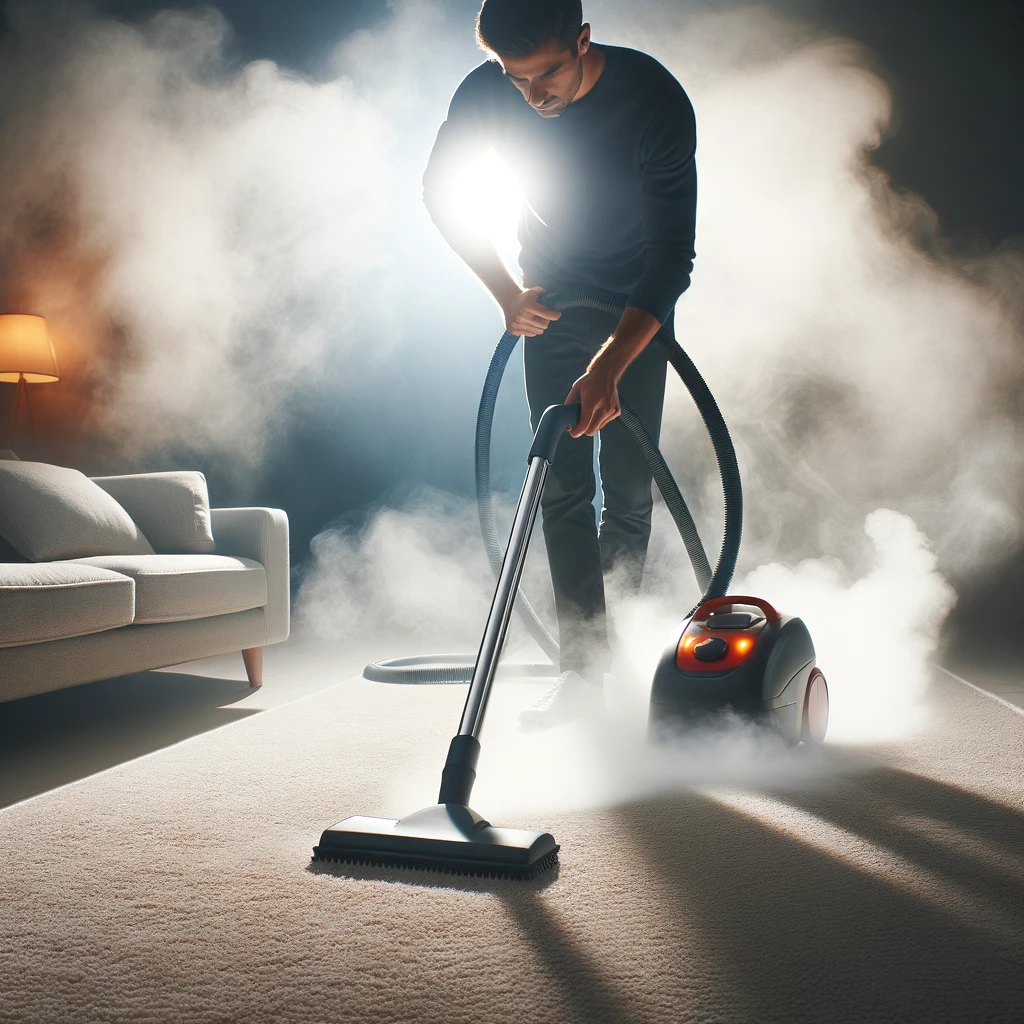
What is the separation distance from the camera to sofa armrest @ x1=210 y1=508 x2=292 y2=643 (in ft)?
6.09

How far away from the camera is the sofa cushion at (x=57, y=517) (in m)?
1.59

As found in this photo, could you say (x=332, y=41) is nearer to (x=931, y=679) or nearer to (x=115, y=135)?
(x=115, y=135)

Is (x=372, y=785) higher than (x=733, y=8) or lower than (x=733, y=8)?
lower

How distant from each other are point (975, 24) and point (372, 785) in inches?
133

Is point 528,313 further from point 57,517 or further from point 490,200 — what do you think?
point 490,200

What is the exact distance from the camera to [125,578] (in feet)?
4.63

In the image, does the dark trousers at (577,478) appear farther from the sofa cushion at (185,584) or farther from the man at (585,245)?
the sofa cushion at (185,584)

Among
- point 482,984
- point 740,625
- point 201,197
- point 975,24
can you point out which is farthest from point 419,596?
point 975,24

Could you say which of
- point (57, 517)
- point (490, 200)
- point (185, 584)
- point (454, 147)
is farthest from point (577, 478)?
point (490, 200)

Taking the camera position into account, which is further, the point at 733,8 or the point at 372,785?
the point at 733,8

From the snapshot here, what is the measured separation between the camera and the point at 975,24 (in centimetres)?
305

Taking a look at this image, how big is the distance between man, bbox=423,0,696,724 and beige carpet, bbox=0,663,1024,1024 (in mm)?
377

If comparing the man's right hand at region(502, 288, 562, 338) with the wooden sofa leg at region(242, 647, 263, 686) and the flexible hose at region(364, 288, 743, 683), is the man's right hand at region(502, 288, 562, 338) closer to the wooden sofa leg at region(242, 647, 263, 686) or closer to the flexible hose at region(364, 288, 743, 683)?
the flexible hose at region(364, 288, 743, 683)

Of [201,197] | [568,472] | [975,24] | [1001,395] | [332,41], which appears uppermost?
[975,24]
